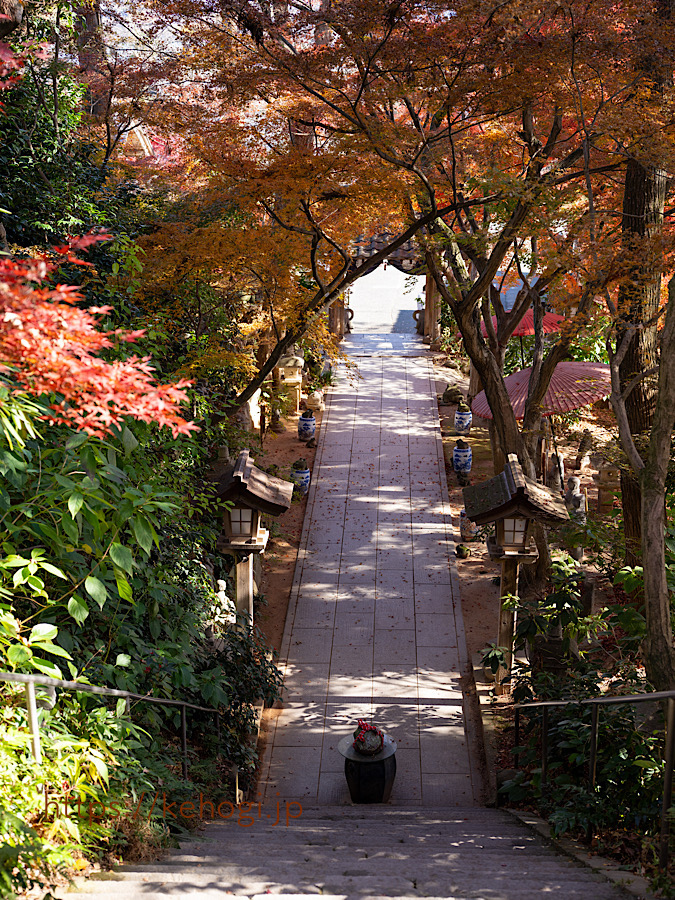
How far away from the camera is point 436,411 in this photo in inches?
643

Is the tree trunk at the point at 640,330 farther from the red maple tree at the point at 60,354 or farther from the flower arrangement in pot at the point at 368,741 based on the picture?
the red maple tree at the point at 60,354

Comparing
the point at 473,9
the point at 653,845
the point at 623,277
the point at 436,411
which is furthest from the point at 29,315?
the point at 436,411

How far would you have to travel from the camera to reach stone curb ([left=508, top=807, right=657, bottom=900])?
10.5 ft

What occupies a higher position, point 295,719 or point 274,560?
point 274,560

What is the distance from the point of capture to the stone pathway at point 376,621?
7051mm

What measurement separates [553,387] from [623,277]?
12.9 feet

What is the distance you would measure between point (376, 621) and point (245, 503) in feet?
12.0

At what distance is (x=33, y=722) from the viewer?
2895 millimetres

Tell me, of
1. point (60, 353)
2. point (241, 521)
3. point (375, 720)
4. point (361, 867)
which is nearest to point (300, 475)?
point (375, 720)

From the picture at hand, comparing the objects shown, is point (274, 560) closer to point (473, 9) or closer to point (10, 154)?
point (10, 154)

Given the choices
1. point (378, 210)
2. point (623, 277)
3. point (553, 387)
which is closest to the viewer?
point (623, 277)

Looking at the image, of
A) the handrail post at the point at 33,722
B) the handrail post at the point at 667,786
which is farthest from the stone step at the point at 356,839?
the handrail post at the point at 33,722

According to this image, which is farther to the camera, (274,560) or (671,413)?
(274,560)

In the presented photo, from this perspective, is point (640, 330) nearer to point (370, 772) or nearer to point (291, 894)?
point (370, 772)
